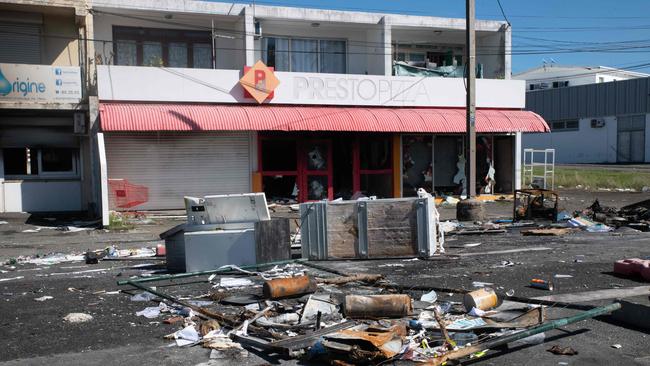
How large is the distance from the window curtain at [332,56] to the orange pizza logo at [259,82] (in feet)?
12.2

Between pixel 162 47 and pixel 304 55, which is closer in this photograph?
pixel 162 47

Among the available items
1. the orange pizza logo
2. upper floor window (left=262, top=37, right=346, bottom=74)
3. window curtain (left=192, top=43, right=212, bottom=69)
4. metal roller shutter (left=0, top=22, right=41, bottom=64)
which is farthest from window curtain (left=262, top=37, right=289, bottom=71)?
metal roller shutter (left=0, top=22, right=41, bottom=64)

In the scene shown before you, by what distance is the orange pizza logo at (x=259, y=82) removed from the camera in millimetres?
19312

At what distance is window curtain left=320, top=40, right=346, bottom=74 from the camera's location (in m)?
22.8

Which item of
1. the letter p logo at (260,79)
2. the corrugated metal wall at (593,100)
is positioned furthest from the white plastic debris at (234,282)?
the corrugated metal wall at (593,100)

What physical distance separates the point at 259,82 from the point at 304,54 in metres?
3.74

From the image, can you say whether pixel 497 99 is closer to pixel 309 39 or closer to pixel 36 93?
pixel 309 39

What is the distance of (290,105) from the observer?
20188 mm

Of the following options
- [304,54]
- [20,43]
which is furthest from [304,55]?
[20,43]

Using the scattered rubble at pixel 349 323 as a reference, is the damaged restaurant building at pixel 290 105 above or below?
above

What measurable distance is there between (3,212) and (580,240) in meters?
16.5

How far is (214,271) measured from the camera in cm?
904

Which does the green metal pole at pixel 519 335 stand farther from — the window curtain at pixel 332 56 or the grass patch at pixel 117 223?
the window curtain at pixel 332 56

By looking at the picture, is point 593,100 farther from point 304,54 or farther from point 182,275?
point 182,275
